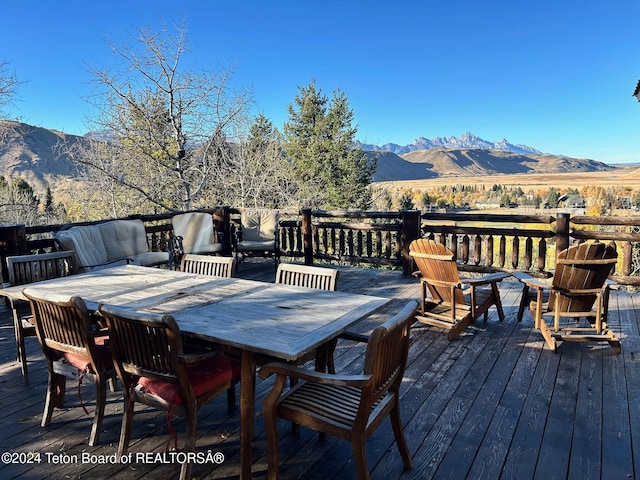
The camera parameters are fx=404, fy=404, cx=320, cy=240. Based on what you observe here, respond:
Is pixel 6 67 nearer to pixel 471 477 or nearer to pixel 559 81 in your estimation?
pixel 471 477

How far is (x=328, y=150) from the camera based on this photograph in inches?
731

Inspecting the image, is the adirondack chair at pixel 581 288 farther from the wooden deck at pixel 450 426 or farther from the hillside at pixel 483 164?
the hillside at pixel 483 164

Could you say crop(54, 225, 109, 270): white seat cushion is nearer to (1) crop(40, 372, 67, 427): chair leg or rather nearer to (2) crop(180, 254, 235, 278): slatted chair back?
(2) crop(180, 254, 235, 278): slatted chair back

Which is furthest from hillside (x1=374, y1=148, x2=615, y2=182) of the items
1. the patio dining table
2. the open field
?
the patio dining table

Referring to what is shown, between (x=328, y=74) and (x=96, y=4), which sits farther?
(x=328, y=74)

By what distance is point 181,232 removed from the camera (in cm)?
604

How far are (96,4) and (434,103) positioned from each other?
52.0 m

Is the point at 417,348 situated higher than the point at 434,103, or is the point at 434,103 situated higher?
the point at 434,103

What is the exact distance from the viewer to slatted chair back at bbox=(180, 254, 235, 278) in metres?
3.04

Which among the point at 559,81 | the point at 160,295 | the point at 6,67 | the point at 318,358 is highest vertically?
the point at 559,81

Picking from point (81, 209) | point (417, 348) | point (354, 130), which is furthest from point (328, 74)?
point (417, 348)

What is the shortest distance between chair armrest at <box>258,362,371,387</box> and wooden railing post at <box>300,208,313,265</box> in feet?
16.1

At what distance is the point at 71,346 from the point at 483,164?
278ft

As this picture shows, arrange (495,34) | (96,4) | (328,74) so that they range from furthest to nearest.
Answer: (495,34)
(328,74)
(96,4)
